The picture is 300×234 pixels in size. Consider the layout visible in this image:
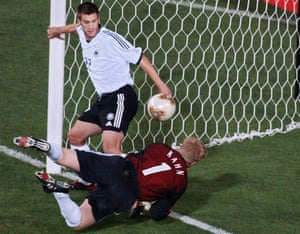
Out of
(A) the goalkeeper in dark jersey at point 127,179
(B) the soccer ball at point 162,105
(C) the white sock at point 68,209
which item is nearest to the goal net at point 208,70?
(B) the soccer ball at point 162,105

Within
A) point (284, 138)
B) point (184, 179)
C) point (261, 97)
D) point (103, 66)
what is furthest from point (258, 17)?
point (184, 179)

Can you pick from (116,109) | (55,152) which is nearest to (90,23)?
(116,109)

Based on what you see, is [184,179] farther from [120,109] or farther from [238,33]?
[238,33]

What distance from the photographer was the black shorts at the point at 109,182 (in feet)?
26.3

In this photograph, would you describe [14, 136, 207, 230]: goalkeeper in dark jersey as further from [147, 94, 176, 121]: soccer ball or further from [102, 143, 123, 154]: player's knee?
[102, 143, 123, 154]: player's knee

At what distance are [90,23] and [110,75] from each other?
0.48 m

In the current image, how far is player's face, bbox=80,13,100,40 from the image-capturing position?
8797 millimetres

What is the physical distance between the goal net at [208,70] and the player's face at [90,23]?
4.28 feet

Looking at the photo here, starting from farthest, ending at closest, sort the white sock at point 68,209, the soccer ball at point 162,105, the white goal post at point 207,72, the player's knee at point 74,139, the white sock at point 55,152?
the white goal post at point 207,72 → the player's knee at point 74,139 → the soccer ball at point 162,105 → the white sock at point 55,152 → the white sock at point 68,209

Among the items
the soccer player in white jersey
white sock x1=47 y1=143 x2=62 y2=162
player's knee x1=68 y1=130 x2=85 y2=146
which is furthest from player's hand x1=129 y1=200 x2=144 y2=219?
player's knee x1=68 y1=130 x2=85 y2=146

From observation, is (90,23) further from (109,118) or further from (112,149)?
(112,149)

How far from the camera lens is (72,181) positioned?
9227 millimetres

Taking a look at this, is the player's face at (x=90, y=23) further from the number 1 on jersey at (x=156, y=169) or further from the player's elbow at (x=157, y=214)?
the player's elbow at (x=157, y=214)

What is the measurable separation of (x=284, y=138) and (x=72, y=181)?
242 cm
